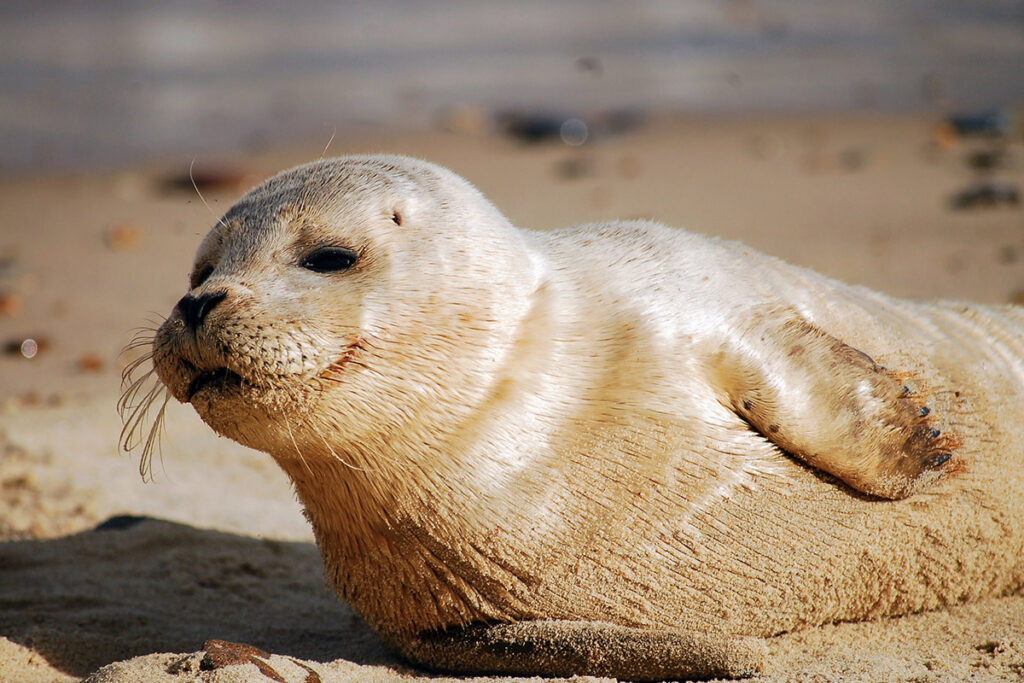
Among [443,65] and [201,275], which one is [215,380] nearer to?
[201,275]

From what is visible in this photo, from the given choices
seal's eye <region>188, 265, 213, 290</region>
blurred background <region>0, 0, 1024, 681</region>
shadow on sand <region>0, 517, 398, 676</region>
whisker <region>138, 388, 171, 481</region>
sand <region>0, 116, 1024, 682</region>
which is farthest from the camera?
blurred background <region>0, 0, 1024, 681</region>

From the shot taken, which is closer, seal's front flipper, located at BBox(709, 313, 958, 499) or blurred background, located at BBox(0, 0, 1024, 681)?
seal's front flipper, located at BBox(709, 313, 958, 499)

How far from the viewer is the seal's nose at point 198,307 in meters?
2.92

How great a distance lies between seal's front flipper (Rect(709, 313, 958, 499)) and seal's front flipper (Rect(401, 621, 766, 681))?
1.87 ft

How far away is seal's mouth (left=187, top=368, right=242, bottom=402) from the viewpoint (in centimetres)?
290

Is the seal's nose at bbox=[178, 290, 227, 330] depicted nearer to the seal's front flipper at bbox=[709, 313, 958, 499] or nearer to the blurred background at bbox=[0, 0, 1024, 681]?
the blurred background at bbox=[0, 0, 1024, 681]

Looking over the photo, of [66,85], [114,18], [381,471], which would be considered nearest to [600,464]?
[381,471]

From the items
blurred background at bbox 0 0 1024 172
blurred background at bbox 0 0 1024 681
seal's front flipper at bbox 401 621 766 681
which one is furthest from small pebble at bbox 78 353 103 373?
blurred background at bbox 0 0 1024 172

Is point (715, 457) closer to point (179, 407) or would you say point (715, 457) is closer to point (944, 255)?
point (179, 407)

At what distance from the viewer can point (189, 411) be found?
260 inches

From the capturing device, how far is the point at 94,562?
455cm

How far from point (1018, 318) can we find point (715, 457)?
5.41 ft

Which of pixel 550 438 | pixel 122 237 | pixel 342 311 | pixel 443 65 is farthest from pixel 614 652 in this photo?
pixel 443 65

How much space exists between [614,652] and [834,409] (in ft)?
2.92
